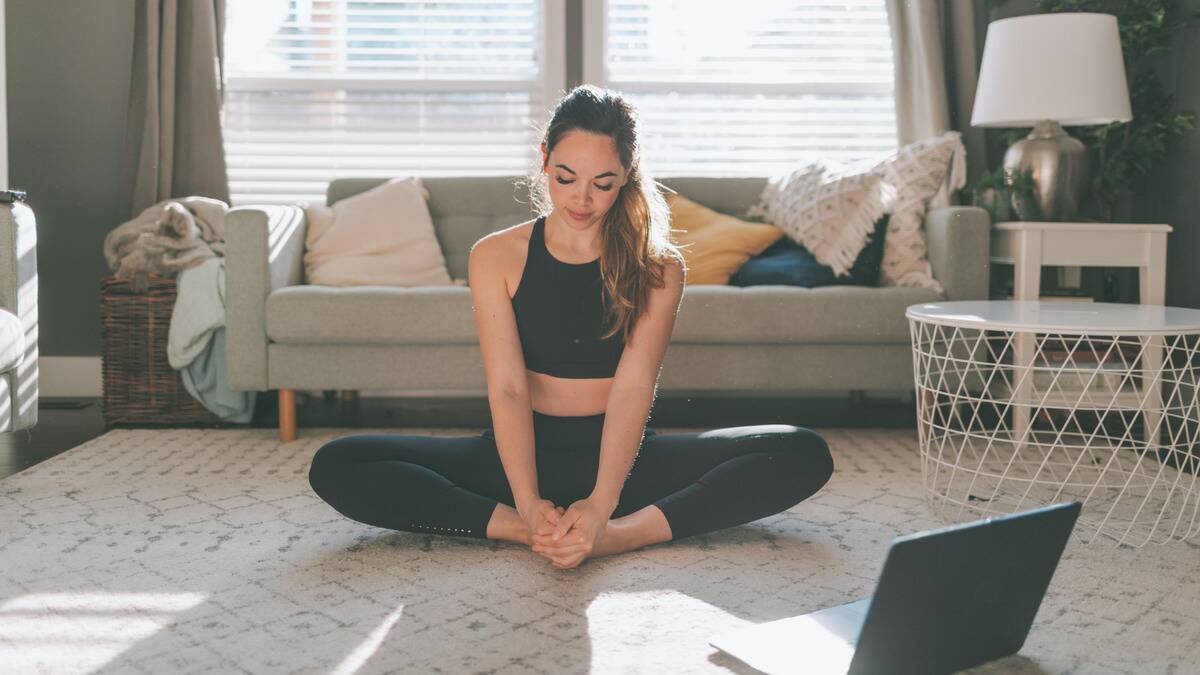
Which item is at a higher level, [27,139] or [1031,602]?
[27,139]

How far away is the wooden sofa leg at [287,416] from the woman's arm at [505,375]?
4.49ft

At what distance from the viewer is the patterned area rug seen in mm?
1590

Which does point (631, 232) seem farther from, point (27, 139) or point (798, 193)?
point (27, 139)

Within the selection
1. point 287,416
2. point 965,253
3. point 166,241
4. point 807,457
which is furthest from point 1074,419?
point 166,241

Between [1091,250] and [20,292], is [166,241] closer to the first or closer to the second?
[20,292]

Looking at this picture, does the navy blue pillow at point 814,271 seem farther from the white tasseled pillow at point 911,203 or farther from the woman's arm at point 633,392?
the woman's arm at point 633,392

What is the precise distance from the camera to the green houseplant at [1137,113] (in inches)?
134

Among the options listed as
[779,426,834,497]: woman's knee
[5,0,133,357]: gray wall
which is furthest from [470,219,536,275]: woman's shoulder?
[5,0,133,357]: gray wall

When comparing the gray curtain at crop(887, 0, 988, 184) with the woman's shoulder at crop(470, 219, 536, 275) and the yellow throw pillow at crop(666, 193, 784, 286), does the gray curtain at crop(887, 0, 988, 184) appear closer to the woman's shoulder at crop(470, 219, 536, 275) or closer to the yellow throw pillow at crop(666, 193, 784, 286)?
the yellow throw pillow at crop(666, 193, 784, 286)

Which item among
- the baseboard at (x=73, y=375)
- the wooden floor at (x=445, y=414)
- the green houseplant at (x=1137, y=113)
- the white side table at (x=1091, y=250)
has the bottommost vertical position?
the wooden floor at (x=445, y=414)

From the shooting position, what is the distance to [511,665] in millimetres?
1546

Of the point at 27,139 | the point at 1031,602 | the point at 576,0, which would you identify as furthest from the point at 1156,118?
the point at 27,139

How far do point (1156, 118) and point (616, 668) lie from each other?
2.79 m

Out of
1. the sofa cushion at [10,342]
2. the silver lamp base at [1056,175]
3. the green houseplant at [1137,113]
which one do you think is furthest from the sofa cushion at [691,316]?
the green houseplant at [1137,113]
